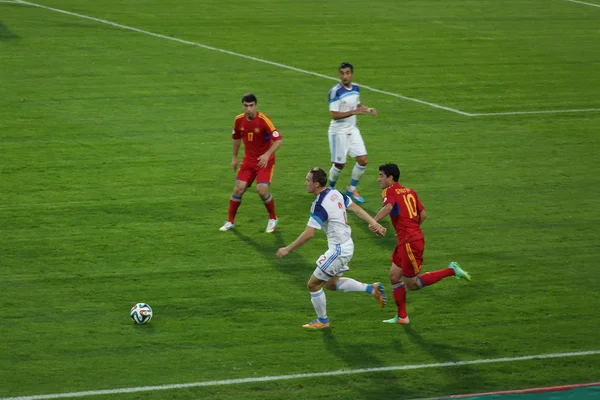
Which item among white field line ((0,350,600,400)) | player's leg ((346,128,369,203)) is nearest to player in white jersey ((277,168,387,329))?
white field line ((0,350,600,400))

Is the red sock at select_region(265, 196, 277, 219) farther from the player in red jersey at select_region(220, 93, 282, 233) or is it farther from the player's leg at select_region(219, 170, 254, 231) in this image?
the player's leg at select_region(219, 170, 254, 231)

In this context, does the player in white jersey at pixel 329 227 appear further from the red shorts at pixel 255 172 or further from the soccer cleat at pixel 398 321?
the red shorts at pixel 255 172

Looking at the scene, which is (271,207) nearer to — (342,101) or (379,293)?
(342,101)

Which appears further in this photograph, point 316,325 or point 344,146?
point 344,146

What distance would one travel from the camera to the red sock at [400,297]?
12820 millimetres

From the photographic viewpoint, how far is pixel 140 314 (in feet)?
Result: 41.8

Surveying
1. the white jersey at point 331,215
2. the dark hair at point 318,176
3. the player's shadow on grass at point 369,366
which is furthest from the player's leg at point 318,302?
the dark hair at point 318,176

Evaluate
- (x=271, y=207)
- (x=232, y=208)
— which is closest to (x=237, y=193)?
(x=232, y=208)

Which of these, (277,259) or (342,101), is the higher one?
(342,101)

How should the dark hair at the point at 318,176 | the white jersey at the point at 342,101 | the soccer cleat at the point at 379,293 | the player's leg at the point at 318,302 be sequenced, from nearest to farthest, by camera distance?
the dark hair at the point at 318,176 → the player's leg at the point at 318,302 → the soccer cleat at the point at 379,293 → the white jersey at the point at 342,101

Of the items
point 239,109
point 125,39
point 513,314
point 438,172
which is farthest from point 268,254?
point 125,39

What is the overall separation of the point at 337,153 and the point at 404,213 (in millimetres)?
5294

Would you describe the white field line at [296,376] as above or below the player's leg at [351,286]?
below

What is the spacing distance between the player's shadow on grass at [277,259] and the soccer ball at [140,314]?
8.88 ft
